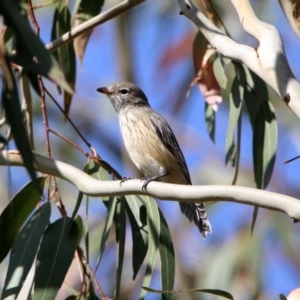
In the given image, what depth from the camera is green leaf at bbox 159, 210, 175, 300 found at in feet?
10.8

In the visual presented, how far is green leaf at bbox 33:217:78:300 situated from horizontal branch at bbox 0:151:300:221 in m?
0.43

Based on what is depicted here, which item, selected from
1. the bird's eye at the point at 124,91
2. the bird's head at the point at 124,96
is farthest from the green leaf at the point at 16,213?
the bird's eye at the point at 124,91

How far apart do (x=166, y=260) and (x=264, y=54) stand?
1075mm

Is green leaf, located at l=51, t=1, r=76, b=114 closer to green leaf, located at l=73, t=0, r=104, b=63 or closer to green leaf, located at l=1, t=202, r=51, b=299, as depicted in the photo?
green leaf, located at l=73, t=0, r=104, b=63

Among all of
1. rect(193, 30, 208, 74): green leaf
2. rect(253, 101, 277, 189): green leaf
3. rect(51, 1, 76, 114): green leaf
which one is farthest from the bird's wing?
rect(253, 101, 277, 189): green leaf

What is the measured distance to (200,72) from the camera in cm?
420

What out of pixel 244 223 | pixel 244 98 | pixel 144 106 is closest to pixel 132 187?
pixel 244 98

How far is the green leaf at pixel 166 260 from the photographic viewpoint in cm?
328

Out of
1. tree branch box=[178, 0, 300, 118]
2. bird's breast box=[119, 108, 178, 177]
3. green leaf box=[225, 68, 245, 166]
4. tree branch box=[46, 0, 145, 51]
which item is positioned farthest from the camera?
bird's breast box=[119, 108, 178, 177]

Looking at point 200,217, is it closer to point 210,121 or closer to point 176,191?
point 210,121

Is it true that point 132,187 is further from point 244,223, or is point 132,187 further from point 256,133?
point 244,223

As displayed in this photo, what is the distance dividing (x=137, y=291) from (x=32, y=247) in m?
3.24

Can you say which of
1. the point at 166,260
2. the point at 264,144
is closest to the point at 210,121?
the point at 264,144

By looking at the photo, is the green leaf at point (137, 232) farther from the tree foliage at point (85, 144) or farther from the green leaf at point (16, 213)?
the green leaf at point (16, 213)
